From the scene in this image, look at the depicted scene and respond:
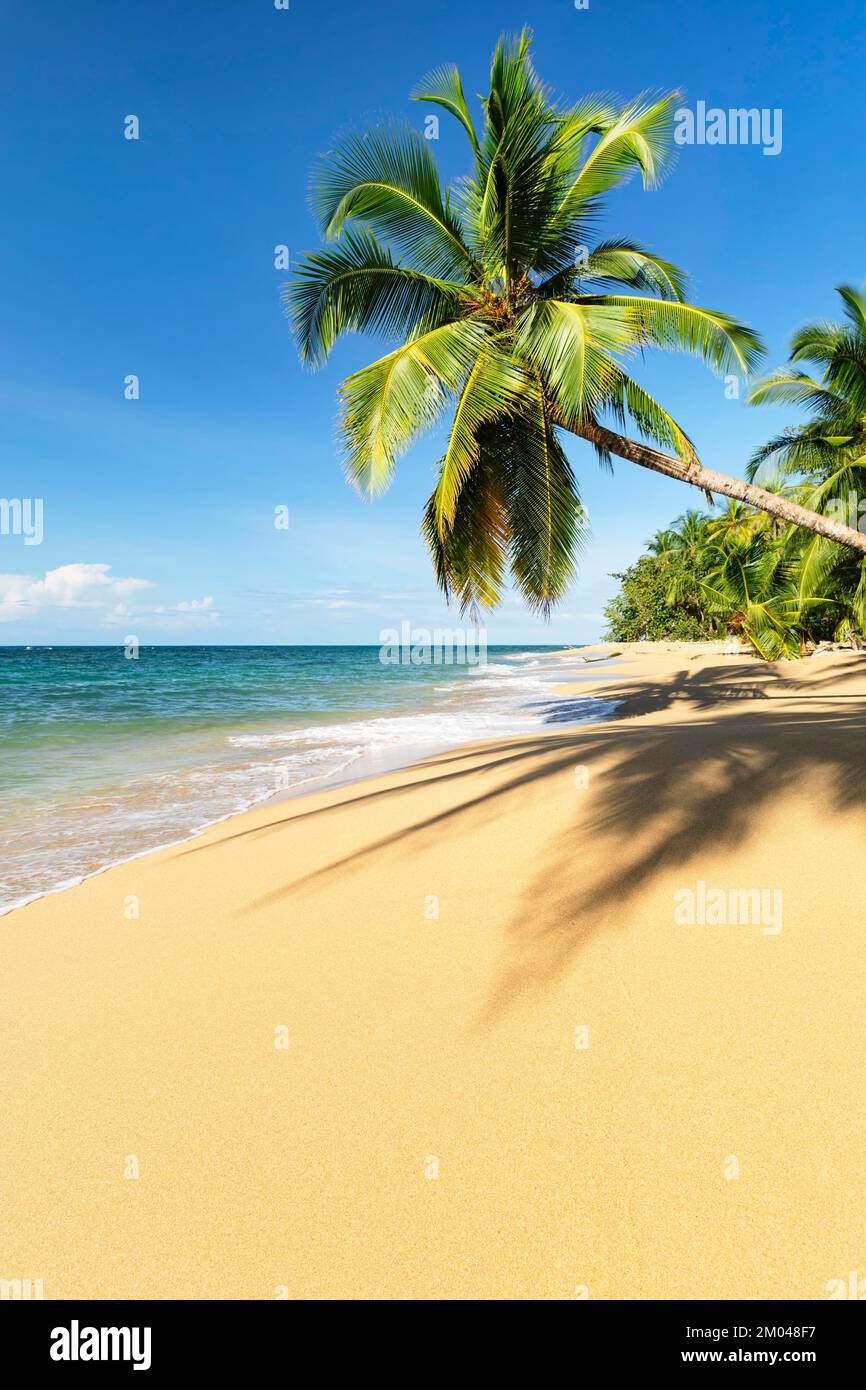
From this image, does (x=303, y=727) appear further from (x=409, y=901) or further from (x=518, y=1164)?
(x=518, y=1164)

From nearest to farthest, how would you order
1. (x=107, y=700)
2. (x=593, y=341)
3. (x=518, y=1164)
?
(x=518, y=1164), (x=593, y=341), (x=107, y=700)

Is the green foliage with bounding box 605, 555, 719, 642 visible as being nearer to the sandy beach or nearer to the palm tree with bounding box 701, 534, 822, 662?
the palm tree with bounding box 701, 534, 822, 662

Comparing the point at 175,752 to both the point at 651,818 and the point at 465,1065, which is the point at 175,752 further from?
the point at 465,1065

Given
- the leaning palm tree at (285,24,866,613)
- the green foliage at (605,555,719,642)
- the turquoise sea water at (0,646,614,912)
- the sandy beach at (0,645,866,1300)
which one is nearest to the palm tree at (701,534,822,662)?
the turquoise sea water at (0,646,614,912)

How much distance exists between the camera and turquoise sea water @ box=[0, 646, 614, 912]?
23.5 ft

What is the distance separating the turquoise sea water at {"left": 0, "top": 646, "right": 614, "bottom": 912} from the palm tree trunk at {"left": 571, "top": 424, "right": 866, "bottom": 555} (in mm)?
5827

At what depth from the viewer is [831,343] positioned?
16.2 metres

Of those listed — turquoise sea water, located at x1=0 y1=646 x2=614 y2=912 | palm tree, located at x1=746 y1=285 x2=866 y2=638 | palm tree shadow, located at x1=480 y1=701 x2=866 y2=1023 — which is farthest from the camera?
palm tree, located at x1=746 y1=285 x2=866 y2=638

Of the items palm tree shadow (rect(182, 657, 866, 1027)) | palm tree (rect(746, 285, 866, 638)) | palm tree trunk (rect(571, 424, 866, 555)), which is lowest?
palm tree shadow (rect(182, 657, 866, 1027))

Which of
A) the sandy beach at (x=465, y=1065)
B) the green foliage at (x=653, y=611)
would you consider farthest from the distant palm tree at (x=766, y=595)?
the green foliage at (x=653, y=611)
